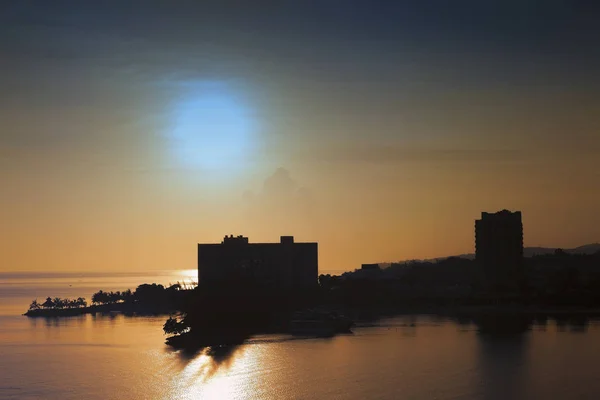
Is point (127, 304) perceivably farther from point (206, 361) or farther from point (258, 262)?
point (206, 361)

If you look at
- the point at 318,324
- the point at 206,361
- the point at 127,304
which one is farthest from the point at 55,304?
the point at 206,361

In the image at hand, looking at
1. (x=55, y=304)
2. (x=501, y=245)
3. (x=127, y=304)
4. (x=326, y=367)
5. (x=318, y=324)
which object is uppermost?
(x=501, y=245)

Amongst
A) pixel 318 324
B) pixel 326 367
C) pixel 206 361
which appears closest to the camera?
pixel 326 367

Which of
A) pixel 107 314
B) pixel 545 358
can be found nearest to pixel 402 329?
pixel 545 358

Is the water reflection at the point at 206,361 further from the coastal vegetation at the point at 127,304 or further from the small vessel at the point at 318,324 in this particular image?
the coastal vegetation at the point at 127,304

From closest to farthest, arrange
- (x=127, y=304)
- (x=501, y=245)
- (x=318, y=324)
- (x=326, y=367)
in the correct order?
(x=326, y=367)
(x=318, y=324)
(x=127, y=304)
(x=501, y=245)

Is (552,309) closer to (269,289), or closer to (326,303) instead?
(326,303)

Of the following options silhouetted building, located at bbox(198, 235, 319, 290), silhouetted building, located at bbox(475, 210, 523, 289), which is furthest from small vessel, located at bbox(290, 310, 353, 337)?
silhouetted building, located at bbox(475, 210, 523, 289)

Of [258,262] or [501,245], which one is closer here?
[258,262]
